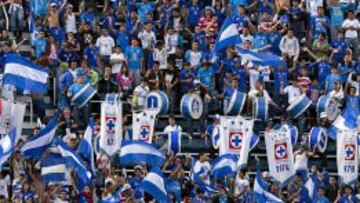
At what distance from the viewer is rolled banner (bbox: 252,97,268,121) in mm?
54594

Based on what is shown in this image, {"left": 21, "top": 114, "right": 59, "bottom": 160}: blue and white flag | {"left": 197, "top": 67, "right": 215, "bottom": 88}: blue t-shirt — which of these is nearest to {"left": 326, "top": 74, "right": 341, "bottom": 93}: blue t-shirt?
{"left": 197, "top": 67, "right": 215, "bottom": 88}: blue t-shirt

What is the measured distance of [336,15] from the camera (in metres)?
58.5

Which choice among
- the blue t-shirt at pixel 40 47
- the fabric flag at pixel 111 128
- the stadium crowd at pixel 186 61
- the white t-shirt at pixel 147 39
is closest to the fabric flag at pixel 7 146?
the stadium crowd at pixel 186 61

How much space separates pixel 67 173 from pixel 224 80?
6.17 meters

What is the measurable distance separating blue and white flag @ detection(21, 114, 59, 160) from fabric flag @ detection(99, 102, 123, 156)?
1.96 meters

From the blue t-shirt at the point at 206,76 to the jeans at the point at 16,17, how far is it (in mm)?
4658

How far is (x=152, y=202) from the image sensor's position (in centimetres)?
5009

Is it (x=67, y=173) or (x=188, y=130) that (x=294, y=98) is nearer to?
(x=188, y=130)

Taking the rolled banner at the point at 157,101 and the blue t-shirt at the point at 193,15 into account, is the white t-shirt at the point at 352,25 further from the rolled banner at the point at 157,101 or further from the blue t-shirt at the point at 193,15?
the rolled banner at the point at 157,101

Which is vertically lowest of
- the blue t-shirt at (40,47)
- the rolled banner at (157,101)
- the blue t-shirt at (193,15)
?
the rolled banner at (157,101)

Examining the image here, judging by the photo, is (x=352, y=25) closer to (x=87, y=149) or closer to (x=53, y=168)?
(x=87, y=149)

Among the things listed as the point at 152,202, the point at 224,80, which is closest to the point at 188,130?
the point at 224,80

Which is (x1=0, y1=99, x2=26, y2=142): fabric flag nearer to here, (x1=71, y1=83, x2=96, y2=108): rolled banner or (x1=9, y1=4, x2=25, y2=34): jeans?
(x1=71, y1=83, x2=96, y2=108): rolled banner

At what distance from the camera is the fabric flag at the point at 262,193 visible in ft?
163
